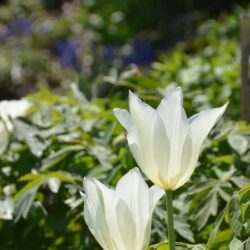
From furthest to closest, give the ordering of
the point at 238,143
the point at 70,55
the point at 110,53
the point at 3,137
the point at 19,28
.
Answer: the point at 19,28 < the point at 70,55 < the point at 110,53 < the point at 3,137 < the point at 238,143

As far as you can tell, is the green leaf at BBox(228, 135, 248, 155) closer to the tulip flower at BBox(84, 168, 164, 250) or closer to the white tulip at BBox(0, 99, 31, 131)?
the white tulip at BBox(0, 99, 31, 131)

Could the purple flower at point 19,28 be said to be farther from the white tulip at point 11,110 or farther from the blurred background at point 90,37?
the white tulip at point 11,110

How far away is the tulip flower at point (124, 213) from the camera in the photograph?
4.49 feet

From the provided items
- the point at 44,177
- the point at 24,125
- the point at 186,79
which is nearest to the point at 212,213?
the point at 44,177

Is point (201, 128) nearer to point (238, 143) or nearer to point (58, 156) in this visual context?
point (238, 143)

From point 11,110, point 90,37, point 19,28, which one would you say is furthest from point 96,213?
point 19,28

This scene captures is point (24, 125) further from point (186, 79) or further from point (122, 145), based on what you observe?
point (186, 79)

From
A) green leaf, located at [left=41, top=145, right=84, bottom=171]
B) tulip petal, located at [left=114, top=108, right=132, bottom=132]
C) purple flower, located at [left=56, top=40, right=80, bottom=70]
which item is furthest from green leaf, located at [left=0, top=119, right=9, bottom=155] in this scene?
purple flower, located at [left=56, top=40, right=80, bottom=70]

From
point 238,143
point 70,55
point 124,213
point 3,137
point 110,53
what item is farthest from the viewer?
point 70,55

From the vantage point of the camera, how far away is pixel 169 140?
1377mm

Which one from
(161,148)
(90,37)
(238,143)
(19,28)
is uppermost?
(161,148)

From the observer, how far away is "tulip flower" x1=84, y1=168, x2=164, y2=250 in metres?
1.37

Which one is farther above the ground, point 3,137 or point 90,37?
point 3,137

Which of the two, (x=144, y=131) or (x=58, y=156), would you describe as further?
(x=58, y=156)
